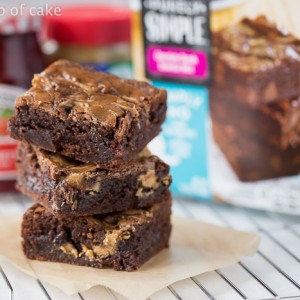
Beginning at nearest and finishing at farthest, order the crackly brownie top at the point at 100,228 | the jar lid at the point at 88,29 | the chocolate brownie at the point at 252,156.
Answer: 1. the crackly brownie top at the point at 100,228
2. the chocolate brownie at the point at 252,156
3. the jar lid at the point at 88,29

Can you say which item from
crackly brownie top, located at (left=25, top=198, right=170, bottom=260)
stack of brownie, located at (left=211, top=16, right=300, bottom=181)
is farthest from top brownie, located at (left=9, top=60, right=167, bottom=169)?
stack of brownie, located at (left=211, top=16, right=300, bottom=181)

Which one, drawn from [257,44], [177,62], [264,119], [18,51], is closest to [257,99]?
[264,119]

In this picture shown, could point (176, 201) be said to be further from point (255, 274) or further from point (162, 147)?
point (255, 274)

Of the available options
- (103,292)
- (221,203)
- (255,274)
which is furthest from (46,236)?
(221,203)

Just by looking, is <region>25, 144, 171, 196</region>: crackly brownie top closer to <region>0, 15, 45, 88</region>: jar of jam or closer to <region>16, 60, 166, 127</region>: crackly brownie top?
<region>16, 60, 166, 127</region>: crackly brownie top

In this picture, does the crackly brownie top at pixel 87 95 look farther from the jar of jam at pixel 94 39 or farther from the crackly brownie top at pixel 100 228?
the jar of jam at pixel 94 39

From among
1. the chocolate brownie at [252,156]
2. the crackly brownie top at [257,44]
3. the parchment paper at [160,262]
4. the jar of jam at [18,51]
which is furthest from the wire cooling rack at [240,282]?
the jar of jam at [18,51]
